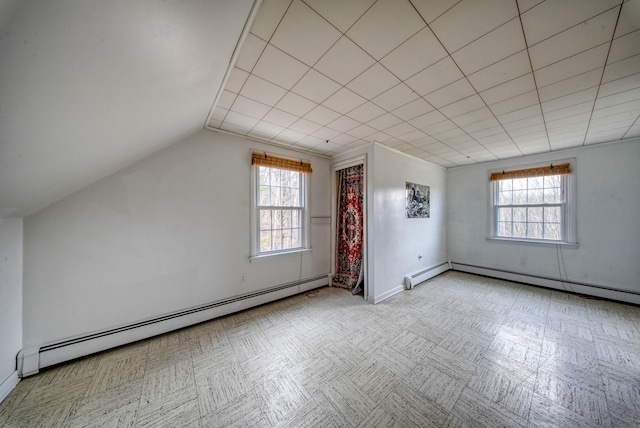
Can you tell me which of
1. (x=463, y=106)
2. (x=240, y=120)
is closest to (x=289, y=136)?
(x=240, y=120)

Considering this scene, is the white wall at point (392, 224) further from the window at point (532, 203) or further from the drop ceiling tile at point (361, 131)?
the window at point (532, 203)

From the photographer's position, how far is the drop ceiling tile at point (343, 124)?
246cm

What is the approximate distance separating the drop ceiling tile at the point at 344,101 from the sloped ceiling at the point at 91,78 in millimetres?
948

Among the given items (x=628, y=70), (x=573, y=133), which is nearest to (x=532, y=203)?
(x=573, y=133)

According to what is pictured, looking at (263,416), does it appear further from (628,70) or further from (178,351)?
(628,70)

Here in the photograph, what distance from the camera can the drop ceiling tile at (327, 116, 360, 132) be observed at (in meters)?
2.46

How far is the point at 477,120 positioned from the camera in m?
2.52

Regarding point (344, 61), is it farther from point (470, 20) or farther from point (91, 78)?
point (91, 78)

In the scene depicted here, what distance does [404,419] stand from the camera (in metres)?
1.41

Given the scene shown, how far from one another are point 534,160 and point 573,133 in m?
1.10

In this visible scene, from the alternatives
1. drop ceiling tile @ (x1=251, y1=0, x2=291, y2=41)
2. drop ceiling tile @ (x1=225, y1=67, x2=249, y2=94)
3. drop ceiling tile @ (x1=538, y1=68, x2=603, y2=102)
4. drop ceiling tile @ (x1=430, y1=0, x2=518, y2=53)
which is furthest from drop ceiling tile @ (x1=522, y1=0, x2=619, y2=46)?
drop ceiling tile @ (x1=225, y1=67, x2=249, y2=94)

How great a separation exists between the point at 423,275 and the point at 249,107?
4.14 m

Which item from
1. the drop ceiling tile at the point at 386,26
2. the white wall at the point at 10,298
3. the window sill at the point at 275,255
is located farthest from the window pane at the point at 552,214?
the white wall at the point at 10,298

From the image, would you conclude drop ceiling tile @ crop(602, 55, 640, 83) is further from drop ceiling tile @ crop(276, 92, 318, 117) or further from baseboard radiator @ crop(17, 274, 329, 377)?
baseboard radiator @ crop(17, 274, 329, 377)
